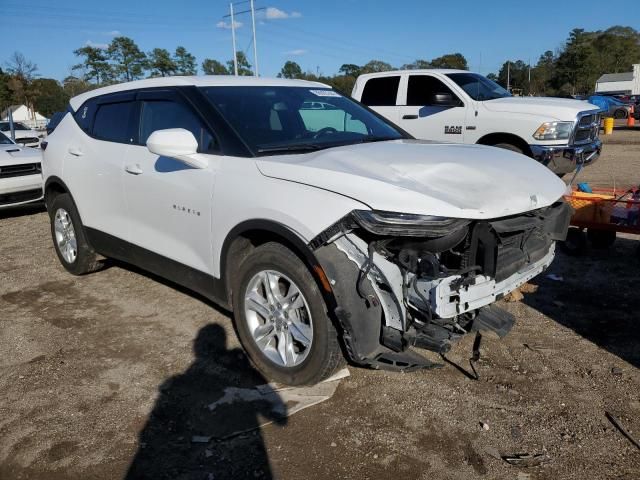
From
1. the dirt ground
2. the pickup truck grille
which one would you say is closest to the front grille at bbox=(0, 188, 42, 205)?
the dirt ground

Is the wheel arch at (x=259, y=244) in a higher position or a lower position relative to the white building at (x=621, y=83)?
lower

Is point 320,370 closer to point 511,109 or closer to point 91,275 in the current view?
point 91,275

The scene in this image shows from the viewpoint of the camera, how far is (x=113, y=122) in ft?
15.3

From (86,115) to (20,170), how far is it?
454 cm

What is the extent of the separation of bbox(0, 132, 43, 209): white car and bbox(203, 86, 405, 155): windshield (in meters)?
6.15

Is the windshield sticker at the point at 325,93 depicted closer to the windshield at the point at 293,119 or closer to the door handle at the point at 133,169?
the windshield at the point at 293,119

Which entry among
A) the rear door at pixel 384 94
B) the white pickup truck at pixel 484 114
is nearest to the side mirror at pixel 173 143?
the white pickup truck at pixel 484 114

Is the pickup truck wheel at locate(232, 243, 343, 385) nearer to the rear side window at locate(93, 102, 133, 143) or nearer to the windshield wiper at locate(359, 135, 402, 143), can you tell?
the windshield wiper at locate(359, 135, 402, 143)

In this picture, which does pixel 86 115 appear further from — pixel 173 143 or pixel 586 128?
pixel 586 128

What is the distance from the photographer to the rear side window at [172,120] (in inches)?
143

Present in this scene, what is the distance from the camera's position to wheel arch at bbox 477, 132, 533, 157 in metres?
8.45

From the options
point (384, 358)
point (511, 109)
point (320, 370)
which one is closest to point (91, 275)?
point (320, 370)

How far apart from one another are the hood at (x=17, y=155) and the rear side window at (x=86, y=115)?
411 centimetres

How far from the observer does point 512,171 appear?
3256 mm
